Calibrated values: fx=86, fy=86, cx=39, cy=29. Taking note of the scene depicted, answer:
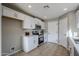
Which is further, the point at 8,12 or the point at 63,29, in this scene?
the point at 63,29

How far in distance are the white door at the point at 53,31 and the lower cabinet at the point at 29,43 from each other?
0.96 feet

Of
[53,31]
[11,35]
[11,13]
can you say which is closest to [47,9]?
[53,31]

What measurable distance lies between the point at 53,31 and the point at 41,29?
242 millimetres

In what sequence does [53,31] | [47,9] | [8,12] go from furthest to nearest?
[53,31] < [47,9] < [8,12]

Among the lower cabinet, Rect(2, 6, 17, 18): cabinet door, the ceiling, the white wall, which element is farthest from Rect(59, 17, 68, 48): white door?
Rect(2, 6, 17, 18): cabinet door

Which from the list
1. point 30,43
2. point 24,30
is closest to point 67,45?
point 30,43

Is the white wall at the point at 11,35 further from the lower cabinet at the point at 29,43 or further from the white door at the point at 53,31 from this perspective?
the white door at the point at 53,31

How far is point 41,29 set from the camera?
1.69 m

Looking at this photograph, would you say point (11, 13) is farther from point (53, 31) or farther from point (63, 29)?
point (63, 29)

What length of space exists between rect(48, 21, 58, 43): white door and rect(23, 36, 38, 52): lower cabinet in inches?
11.5

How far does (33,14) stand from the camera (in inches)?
60.5

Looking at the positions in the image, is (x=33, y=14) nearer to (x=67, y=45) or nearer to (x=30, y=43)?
(x=30, y=43)

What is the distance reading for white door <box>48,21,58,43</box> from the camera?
5.09ft

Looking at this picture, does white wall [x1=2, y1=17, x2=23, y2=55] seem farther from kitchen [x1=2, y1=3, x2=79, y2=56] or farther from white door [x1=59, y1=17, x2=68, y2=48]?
white door [x1=59, y1=17, x2=68, y2=48]
